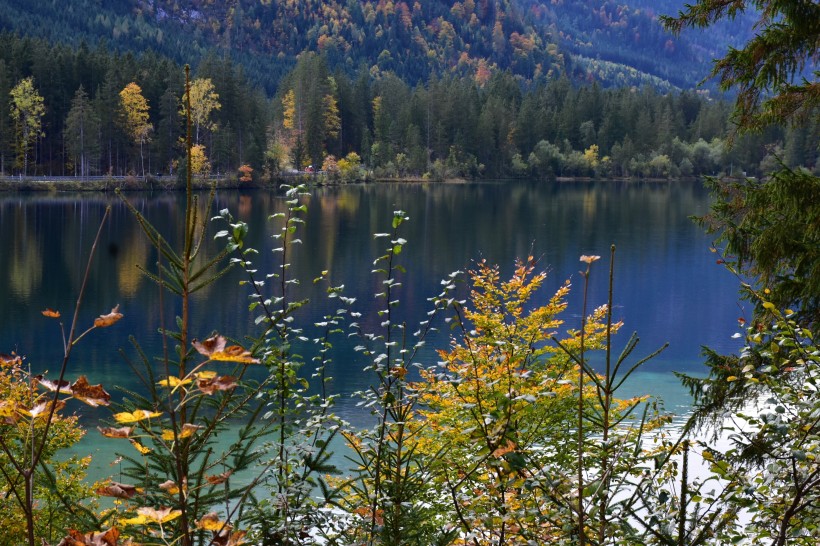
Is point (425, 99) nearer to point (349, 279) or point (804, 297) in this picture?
point (349, 279)

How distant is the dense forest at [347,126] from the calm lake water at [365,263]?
869cm

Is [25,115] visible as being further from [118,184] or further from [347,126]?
[347,126]

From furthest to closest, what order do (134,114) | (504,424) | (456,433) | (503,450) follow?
(134,114), (456,433), (504,424), (503,450)

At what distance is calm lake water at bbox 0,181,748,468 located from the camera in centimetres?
2389

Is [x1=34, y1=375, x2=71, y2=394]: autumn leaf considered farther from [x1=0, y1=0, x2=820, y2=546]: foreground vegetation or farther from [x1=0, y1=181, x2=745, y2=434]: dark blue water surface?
[x1=0, y1=181, x2=745, y2=434]: dark blue water surface

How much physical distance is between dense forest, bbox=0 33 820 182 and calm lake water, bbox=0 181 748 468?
8.69 meters

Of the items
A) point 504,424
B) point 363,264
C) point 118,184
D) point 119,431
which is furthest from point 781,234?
point 118,184

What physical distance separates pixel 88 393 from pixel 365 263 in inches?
1389

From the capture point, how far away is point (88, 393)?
2061 mm

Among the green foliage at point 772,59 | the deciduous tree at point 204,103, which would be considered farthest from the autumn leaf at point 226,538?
the deciduous tree at point 204,103

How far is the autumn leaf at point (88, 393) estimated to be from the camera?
206 cm

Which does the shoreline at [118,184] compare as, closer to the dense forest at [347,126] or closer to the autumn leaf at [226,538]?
the dense forest at [347,126]

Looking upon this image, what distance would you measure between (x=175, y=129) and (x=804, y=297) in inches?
2848

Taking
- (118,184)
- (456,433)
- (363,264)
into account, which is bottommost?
(363,264)
